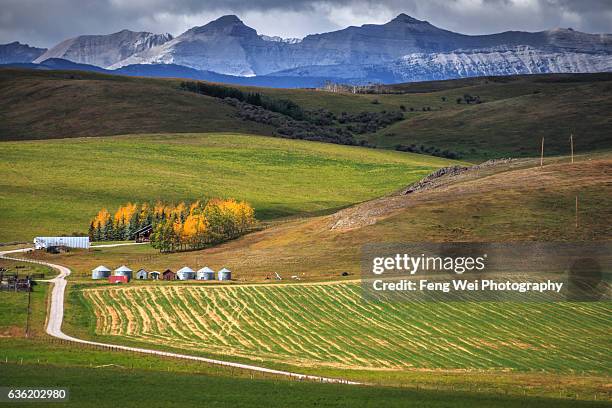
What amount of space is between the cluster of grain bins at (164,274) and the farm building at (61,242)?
20.0 m

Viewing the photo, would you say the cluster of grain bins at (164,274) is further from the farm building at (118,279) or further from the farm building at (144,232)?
the farm building at (144,232)

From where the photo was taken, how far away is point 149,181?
548 ft

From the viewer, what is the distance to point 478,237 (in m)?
102

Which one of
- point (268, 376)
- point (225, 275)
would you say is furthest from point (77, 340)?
point (225, 275)

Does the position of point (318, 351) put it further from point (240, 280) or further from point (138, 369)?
point (240, 280)

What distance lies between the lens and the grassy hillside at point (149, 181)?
142375 millimetres

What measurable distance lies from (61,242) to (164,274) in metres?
27.2

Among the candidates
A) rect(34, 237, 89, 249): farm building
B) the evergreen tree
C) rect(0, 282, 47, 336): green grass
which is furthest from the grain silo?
the evergreen tree

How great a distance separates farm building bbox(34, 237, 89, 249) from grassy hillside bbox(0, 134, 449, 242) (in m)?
7.86

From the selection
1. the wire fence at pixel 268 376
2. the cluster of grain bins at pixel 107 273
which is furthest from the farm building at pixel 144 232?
the wire fence at pixel 268 376

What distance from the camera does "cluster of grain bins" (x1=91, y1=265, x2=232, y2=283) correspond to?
95.7 metres

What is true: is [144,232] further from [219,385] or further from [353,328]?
[219,385]

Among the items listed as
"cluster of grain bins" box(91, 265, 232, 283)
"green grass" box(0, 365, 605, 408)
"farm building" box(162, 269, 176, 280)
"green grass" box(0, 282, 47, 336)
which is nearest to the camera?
"green grass" box(0, 365, 605, 408)

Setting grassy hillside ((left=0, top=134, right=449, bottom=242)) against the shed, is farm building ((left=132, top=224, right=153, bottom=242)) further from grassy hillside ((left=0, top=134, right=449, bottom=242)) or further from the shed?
the shed
